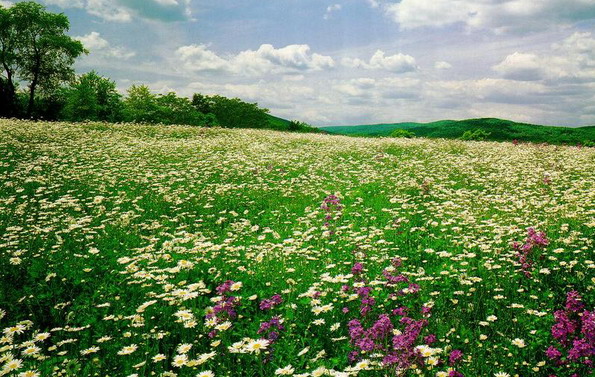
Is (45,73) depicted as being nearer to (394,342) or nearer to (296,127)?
(296,127)

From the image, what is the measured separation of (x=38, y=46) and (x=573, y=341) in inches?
2317

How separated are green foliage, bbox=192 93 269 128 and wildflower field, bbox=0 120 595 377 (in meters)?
62.8

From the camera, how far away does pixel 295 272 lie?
20.1 ft

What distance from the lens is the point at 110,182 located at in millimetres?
12164

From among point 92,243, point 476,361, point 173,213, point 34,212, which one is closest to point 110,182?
point 34,212

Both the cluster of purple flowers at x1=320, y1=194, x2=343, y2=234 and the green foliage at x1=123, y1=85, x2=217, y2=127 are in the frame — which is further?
the green foliage at x1=123, y1=85, x2=217, y2=127

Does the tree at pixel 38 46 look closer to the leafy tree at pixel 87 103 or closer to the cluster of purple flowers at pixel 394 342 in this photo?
the leafy tree at pixel 87 103

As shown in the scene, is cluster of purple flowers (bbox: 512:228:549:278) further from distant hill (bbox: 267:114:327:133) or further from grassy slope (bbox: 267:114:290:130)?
grassy slope (bbox: 267:114:290:130)

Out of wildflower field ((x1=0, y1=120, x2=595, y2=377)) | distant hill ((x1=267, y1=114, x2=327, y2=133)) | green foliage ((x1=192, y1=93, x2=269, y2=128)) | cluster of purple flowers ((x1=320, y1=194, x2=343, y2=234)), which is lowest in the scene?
wildflower field ((x1=0, y1=120, x2=595, y2=377))

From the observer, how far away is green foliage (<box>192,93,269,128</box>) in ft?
247

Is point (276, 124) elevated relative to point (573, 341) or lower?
elevated

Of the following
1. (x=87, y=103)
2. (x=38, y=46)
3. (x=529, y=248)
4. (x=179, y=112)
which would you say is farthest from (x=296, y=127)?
(x=529, y=248)

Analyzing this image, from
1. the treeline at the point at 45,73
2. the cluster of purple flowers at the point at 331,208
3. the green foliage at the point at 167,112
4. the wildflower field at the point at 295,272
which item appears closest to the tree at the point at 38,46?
the treeline at the point at 45,73

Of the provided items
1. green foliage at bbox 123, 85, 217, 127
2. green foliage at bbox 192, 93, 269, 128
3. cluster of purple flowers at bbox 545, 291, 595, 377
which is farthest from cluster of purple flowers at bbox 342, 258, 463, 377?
green foliage at bbox 192, 93, 269, 128
